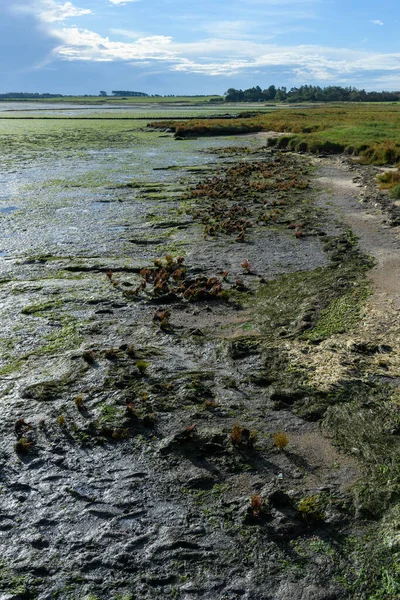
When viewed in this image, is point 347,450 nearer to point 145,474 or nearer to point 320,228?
point 145,474

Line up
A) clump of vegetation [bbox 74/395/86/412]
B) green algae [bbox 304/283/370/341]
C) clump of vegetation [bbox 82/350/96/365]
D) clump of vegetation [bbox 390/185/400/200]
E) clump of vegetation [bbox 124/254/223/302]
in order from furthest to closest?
clump of vegetation [bbox 390/185/400/200] → clump of vegetation [bbox 124/254/223/302] → green algae [bbox 304/283/370/341] → clump of vegetation [bbox 82/350/96/365] → clump of vegetation [bbox 74/395/86/412]

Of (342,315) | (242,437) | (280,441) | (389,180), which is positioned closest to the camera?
(280,441)

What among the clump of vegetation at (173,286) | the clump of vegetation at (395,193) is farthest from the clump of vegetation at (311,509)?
the clump of vegetation at (395,193)

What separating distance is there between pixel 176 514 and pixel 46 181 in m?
21.3

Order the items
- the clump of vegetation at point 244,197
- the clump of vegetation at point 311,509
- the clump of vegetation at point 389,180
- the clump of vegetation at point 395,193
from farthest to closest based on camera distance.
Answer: the clump of vegetation at point 389,180 < the clump of vegetation at point 395,193 < the clump of vegetation at point 244,197 < the clump of vegetation at point 311,509

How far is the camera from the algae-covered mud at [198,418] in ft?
14.8

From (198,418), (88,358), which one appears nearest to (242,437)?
(198,418)

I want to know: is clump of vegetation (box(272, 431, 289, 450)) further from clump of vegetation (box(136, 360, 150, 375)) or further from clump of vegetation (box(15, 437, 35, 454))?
clump of vegetation (box(15, 437, 35, 454))

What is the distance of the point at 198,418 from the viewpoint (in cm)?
655

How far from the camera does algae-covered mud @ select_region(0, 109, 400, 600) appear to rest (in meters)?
4.50

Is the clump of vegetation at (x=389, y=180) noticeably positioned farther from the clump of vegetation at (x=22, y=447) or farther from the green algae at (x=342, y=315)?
the clump of vegetation at (x=22, y=447)

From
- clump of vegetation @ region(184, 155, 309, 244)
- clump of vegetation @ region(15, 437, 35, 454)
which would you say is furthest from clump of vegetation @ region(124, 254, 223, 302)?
clump of vegetation @ region(15, 437, 35, 454)

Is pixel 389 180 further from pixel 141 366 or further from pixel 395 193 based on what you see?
pixel 141 366

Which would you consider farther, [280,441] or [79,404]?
[79,404]
